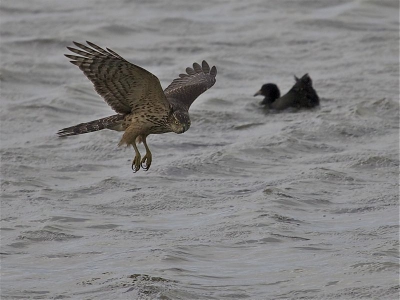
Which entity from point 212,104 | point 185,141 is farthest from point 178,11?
point 185,141

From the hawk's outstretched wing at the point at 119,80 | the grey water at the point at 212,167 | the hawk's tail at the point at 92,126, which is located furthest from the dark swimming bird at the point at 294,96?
the hawk's outstretched wing at the point at 119,80

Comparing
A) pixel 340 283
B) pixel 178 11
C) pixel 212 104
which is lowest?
pixel 340 283

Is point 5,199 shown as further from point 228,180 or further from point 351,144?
point 351,144

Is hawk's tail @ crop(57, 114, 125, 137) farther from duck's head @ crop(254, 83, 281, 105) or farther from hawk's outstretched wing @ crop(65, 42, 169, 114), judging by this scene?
duck's head @ crop(254, 83, 281, 105)

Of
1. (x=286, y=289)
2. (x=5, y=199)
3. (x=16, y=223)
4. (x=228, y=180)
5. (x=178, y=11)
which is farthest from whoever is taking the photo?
(x=178, y=11)

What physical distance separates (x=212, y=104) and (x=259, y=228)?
5175 millimetres

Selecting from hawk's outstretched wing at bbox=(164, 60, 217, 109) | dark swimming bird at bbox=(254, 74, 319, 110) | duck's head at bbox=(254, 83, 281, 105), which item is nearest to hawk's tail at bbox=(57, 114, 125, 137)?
hawk's outstretched wing at bbox=(164, 60, 217, 109)

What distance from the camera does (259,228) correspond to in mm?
10516

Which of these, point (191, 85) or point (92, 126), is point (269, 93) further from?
point (92, 126)

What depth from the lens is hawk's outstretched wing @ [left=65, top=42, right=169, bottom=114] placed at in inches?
366

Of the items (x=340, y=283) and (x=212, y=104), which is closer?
(x=340, y=283)

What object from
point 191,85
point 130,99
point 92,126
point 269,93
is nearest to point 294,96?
point 269,93

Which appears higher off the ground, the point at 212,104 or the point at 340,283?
the point at 212,104

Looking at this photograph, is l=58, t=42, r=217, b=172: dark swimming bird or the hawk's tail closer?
l=58, t=42, r=217, b=172: dark swimming bird
